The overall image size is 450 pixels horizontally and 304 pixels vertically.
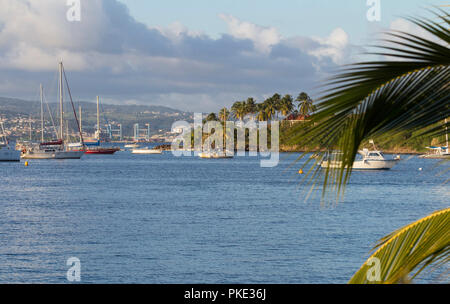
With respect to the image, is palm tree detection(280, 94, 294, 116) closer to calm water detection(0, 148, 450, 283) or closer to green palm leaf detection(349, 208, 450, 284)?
calm water detection(0, 148, 450, 283)

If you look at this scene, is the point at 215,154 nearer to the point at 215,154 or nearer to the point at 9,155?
the point at 215,154

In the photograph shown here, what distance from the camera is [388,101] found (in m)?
3.75

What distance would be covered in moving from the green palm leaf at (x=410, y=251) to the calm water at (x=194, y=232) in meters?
3.57

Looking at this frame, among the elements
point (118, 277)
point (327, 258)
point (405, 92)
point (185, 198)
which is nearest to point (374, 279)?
point (405, 92)

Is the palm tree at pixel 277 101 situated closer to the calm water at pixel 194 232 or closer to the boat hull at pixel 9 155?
the boat hull at pixel 9 155

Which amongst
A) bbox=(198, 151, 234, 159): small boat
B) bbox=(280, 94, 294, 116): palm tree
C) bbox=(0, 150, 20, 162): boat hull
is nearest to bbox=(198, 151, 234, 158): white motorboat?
bbox=(198, 151, 234, 159): small boat

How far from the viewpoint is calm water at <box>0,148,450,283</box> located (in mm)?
24109

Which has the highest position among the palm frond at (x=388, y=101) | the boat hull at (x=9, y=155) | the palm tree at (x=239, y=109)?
the palm tree at (x=239, y=109)

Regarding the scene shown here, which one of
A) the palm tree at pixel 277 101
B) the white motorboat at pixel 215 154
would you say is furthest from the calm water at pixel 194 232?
the palm tree at pixel 277 101

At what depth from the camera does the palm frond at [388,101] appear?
3.68 m

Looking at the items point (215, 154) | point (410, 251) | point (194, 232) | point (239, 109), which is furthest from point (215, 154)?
point (410, 251)

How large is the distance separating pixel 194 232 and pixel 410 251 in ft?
102
